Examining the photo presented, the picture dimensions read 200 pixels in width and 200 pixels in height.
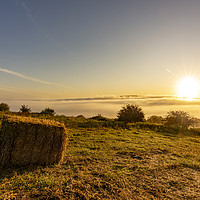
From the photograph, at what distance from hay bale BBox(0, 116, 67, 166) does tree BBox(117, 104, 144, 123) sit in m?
15.1

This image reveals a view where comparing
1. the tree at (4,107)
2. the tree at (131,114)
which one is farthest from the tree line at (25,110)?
the tree at (131,114)

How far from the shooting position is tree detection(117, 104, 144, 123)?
19625mm

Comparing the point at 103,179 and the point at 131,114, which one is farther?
the point at 131,114

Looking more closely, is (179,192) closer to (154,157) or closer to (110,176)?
(110,176)

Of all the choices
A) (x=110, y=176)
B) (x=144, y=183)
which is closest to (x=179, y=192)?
(x=144, y=183)

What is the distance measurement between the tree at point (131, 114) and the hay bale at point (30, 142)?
15118 millimetres

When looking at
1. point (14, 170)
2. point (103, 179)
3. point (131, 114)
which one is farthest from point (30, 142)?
point (131, 114)

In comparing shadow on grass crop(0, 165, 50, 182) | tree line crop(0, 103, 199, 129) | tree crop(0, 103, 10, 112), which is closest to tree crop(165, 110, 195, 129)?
tree line crop(0, 103, 199, 129)

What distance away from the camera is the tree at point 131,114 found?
64.4ft

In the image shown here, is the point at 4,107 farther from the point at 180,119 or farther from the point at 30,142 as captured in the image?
the point at 180,119

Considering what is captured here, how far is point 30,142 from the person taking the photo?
190 inches

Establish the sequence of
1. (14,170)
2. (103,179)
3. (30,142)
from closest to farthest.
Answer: (103,179) → (14,170) → (30,142)

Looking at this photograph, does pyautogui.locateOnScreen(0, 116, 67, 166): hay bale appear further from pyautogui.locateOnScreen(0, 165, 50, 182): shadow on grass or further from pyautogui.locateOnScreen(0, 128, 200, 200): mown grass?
pyautogui.locateOnScreen(0, 128, 200, 200): mown grass

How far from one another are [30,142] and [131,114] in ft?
52.8
